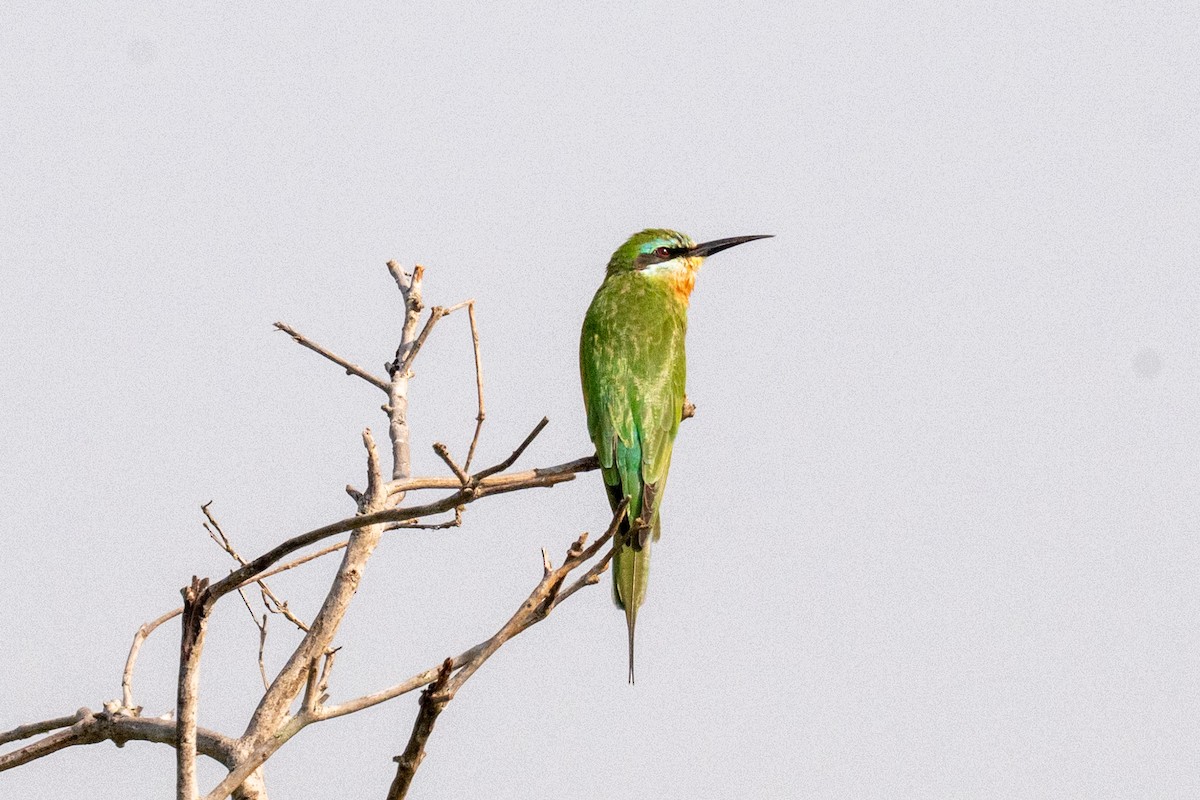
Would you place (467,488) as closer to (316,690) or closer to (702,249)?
(316,690)

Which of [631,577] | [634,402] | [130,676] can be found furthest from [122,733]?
[634,402]

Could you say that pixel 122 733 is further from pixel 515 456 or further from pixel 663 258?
pixel 663 258

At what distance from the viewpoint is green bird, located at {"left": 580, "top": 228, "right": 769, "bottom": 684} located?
4879 mm

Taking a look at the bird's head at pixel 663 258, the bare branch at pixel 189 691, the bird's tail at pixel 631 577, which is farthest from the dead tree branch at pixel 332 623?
the bird's head at pixel 663 258

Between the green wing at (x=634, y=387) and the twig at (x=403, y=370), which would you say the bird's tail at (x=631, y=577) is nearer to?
the green wing at (x=634, y=387)

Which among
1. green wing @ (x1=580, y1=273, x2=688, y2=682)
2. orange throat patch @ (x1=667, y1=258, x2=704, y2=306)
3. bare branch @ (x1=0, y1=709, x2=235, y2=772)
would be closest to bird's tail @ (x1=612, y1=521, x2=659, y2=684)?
green wing @ (x1=580, y1=273, x2=688, y2=682)

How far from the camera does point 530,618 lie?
3.05 meters

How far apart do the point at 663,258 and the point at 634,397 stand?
143 centimetres

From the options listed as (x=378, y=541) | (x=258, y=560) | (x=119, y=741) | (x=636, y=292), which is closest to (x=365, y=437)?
(x=378, y=541)

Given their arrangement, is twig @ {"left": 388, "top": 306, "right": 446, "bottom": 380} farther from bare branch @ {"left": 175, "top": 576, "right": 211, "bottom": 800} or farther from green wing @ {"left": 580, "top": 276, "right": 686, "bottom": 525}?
bare branch @ {"left": 175, "top": 576, "right": 211, "bottom": 800}

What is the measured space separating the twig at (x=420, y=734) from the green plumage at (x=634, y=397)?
5.02 ft

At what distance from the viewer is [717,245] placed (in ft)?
22.4

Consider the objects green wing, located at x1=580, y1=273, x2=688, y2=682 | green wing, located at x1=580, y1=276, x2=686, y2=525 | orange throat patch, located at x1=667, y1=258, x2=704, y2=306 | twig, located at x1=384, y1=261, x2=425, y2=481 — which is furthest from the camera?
orange throat patch, located at x1=667, y1=258, x2=704, y2=306

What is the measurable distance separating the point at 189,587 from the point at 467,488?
0.58 m
